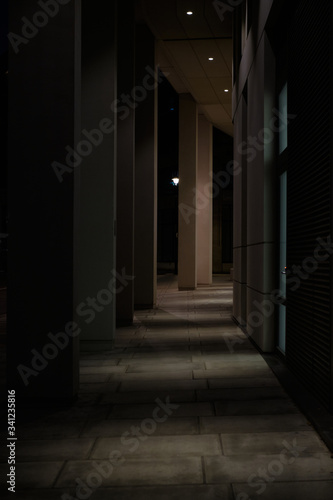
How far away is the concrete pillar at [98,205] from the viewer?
9062mm

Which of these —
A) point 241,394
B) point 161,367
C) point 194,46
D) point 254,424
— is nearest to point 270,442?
point 254,424

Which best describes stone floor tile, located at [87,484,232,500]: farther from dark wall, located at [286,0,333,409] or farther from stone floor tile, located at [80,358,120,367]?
stone floor tile, located at [80,358,120,367]

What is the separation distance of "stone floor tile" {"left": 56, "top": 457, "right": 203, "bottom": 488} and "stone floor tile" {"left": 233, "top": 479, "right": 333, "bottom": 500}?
1.08 ft

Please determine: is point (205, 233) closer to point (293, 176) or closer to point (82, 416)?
point (293, 176)

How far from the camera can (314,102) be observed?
6.12 meters

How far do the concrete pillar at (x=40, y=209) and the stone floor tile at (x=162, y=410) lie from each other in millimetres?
591

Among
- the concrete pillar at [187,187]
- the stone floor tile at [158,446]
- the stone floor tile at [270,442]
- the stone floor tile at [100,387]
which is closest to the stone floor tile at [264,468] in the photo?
the stone floor tile at [270,442]

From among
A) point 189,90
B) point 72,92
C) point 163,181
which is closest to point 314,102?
point 72,92

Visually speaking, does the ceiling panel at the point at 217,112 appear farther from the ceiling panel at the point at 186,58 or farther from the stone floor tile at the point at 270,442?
the stone floor tile at the point at 270,442

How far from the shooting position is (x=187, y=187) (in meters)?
22.8

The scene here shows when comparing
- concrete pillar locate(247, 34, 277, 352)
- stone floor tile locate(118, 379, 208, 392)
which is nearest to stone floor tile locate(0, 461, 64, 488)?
stone floor tile locate(118, 379, 208, 392)

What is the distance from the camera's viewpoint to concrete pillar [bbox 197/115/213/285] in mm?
25281

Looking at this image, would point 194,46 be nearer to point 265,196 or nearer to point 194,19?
point 194,19

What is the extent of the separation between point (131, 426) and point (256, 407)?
1.35 meters
